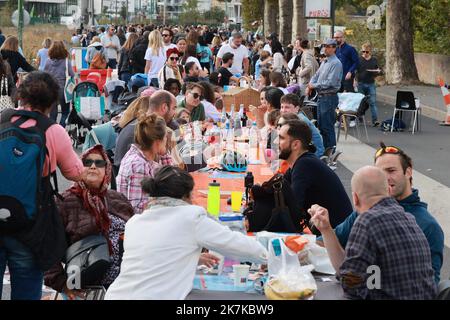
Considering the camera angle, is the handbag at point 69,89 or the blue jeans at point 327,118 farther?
the handbag at point 69,89

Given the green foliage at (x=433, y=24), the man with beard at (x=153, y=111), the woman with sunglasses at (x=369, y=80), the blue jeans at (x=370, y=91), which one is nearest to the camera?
the man with beard at (x=153, y=111)

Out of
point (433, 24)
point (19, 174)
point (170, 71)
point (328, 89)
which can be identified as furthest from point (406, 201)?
point (433, 24)

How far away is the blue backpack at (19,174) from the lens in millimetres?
6035

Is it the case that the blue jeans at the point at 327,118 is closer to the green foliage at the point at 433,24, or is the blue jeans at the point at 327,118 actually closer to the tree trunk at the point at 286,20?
Result: the green foliage at the point at 433,24

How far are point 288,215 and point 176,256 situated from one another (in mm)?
2031

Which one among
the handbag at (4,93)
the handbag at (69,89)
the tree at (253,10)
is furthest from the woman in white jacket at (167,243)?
the tree at (253,10)

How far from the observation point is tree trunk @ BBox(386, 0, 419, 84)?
33.0 metres

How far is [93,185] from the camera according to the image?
285 inches

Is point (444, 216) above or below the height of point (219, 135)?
below

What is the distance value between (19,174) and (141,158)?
92.8 inches

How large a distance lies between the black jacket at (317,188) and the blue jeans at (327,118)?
8.44 meters

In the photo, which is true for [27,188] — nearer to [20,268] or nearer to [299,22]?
[20,268]
